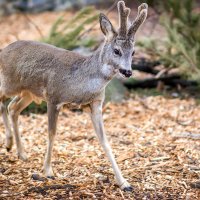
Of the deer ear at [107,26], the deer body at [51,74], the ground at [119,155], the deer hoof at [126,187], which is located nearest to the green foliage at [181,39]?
the ground at [119,155]

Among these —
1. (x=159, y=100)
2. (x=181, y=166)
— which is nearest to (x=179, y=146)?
(x=181, y=166)

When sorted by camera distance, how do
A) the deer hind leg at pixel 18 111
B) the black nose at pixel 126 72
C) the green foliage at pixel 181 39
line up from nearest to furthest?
the black nose at pixel 126 72
the deer hind leg at pixel 18 111
the green foliage at pixel 181 39

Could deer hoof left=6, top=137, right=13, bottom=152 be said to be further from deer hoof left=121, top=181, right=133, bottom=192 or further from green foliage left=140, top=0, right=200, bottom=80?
green foliage left=140, top=0, right=200, bottom=80

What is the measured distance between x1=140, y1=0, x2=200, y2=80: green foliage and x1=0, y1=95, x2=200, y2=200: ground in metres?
0.63

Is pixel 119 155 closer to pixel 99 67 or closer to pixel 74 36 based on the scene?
pixel 99 67

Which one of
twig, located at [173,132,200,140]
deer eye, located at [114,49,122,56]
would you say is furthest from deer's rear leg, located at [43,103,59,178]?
twig, located at [173,132,200,140]

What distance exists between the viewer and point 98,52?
496cm

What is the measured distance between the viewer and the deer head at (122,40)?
14.9 ft

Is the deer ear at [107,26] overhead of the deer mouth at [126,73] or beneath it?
overhead

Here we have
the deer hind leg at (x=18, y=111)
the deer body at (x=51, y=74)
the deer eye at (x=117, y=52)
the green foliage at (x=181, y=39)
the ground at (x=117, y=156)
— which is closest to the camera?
the deer eye at (x=117, y=52)

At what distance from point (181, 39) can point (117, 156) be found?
3145mm

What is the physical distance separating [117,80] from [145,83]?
65 centimetres

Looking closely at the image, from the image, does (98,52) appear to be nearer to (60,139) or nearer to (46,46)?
(46,46)

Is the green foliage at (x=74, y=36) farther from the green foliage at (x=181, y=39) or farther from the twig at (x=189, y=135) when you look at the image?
the twig at (x=189, y=135)
